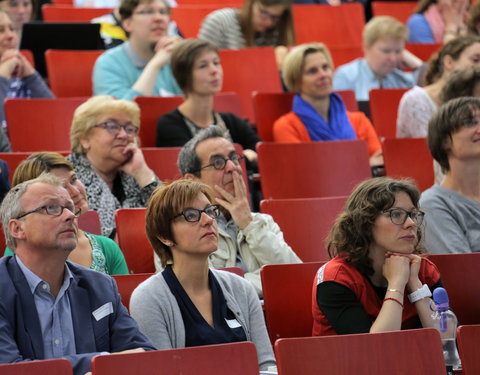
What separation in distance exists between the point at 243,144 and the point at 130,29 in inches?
40.8

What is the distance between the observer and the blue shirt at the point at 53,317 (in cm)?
290

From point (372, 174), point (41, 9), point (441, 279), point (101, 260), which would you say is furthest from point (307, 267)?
point (41, 9)

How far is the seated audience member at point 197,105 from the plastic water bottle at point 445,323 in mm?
1991

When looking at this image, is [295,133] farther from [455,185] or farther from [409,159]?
[455,185]

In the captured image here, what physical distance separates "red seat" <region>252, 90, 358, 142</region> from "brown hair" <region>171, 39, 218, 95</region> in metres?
0.39

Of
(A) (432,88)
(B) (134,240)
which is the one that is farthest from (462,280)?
(A) (432,88)

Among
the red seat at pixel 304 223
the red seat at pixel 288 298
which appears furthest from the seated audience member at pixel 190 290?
the red seat at pixel 304 223

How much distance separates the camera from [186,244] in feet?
10.5

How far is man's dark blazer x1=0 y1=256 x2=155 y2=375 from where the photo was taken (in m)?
2.81

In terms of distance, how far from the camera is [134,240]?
150 inches

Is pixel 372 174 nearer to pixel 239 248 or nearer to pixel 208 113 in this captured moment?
pixel 208 113

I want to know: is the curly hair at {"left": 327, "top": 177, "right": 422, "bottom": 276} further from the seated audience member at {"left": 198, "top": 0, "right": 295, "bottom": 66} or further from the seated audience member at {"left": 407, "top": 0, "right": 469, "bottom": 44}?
the seated audience member at {"left": 407, "top": 0, "right": 469, "bottom": 44}

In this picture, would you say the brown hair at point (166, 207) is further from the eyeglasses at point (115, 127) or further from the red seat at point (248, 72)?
the red seat at point (248, 72)

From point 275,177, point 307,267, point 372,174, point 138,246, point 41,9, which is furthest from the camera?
point 41,9
